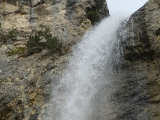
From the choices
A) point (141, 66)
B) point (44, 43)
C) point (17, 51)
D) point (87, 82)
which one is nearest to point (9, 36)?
point (17, 51)

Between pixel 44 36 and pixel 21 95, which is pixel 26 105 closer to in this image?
pixel 21 95

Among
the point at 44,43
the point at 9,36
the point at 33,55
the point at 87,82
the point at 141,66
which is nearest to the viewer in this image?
the point at 141,66

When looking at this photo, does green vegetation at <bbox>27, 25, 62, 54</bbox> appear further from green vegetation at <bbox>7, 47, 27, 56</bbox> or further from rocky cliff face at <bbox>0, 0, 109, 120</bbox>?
green vegetation at <bbox>7, 47, 27, 56</bbox>

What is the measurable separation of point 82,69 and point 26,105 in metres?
3.35

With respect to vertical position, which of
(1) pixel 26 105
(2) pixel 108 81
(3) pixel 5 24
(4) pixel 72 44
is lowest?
(1) pixel 26 105

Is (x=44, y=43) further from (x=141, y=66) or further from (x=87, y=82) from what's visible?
(x=141, y=66)

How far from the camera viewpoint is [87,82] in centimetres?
1405

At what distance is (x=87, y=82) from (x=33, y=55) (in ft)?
15.8

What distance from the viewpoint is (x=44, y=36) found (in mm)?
18641

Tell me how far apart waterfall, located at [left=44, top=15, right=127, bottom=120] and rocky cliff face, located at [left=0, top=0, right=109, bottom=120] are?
24.3 inches

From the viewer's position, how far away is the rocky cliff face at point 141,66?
445 inches

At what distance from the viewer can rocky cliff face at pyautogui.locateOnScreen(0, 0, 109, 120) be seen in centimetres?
1388

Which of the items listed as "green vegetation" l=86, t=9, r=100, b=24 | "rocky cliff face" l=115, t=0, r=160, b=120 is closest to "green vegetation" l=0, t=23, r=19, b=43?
"green vegetation" l=86, t=9, r=100, b=24

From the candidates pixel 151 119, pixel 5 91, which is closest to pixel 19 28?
pixel 5 91
